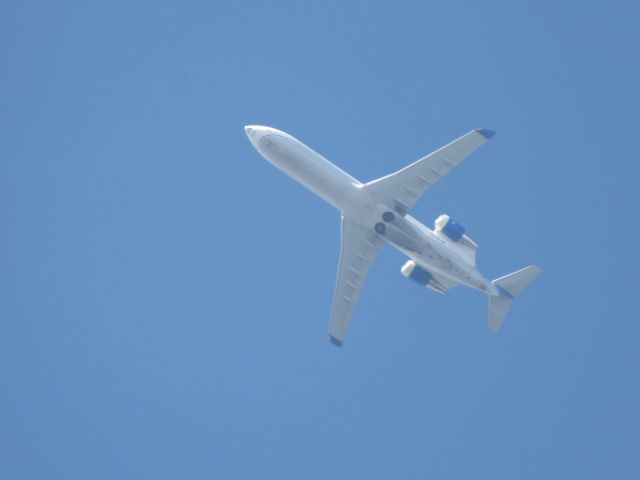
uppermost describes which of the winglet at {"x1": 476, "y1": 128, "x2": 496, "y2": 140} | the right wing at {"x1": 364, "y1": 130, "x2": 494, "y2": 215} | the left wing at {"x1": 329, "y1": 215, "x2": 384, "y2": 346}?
the winglet at {"x1": 476, "y1": 128, "x2": 496, "y2": 140}

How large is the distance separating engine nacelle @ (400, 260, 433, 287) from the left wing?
3.53 metres

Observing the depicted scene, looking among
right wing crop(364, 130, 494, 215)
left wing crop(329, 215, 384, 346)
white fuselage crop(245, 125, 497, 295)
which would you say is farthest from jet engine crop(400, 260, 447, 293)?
Answer: right wing crop(364, 130, 494, 215)

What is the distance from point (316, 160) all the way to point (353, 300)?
13.4m

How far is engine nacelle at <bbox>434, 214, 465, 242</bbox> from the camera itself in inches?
2566

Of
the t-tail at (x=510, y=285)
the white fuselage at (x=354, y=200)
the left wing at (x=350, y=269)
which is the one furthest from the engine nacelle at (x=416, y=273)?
the t-tail at (x=510, y=285)

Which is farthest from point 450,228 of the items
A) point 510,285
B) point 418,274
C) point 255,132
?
point 255,132

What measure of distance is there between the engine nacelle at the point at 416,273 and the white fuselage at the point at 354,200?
2382 millimetres

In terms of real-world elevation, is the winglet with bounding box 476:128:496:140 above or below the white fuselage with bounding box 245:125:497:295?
above

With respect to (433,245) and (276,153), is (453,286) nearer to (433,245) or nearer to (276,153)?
(433,245)

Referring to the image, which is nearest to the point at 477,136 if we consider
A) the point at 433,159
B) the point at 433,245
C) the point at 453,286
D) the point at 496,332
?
the point at 433,159

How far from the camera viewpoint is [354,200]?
2426 inches

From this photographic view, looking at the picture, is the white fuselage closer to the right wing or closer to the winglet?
the right wing

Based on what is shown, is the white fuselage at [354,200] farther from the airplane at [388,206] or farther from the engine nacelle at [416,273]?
the engine nacelle at [416,273]

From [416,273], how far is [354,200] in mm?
9553
